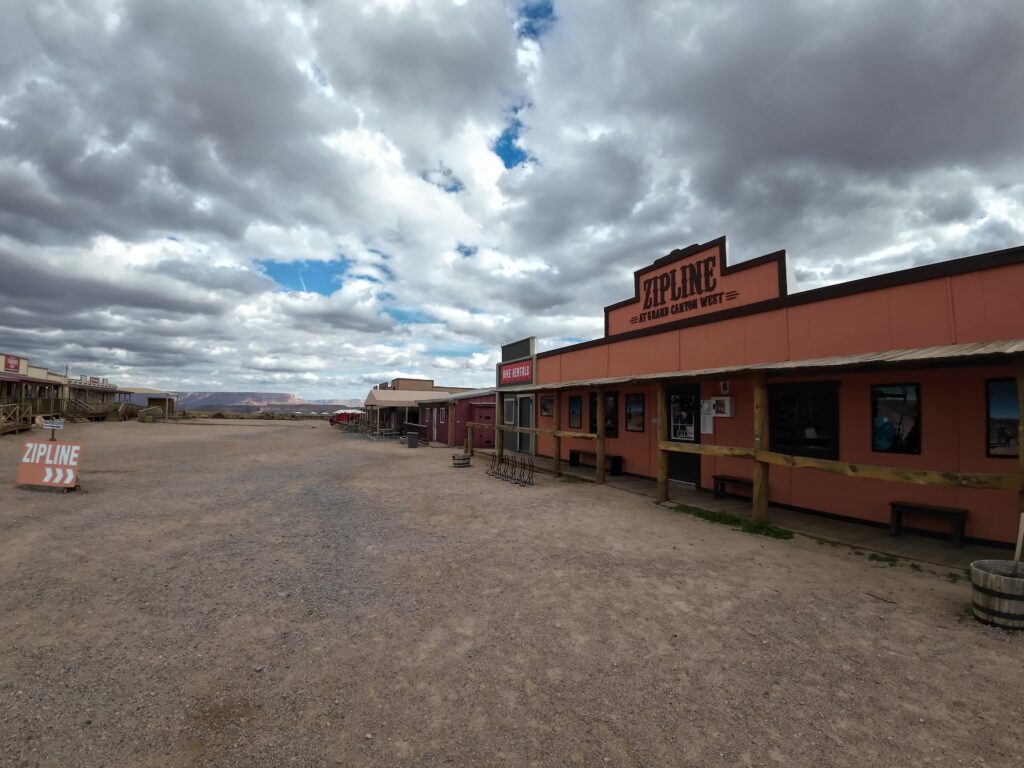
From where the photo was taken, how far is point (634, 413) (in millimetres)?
13602

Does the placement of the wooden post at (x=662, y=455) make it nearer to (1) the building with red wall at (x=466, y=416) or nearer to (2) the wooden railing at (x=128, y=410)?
(1) the building with red wall at (x=466, y=416)

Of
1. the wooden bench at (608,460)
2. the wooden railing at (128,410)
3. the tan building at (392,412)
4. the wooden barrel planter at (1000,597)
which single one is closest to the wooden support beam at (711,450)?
the wooden barrel planter at (1000,597)

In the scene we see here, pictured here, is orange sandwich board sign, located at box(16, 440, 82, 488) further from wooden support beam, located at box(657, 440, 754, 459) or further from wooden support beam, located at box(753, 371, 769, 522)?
wooden support beam, located at box(753, 371, 769, 522)

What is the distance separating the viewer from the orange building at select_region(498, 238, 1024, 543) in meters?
6.39

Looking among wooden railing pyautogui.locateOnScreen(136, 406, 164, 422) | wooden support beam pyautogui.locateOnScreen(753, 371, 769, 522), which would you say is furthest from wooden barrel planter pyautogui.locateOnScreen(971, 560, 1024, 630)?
wooden railing pyautogui.locateOnScreen(136, 406, 164, 422)

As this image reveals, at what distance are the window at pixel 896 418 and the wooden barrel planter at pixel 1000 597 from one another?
129 inches

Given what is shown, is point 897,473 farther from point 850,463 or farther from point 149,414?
point 149,414

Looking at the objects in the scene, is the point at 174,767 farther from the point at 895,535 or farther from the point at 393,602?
the point at 895,535

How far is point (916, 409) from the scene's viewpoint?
7.25m

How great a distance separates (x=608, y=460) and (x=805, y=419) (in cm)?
655

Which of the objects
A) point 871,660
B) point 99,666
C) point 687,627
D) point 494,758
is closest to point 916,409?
point 871,660

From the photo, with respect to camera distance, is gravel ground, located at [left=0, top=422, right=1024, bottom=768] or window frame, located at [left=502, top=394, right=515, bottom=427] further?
window frame, located at [left=502, top=394, right=515, bottom=427]

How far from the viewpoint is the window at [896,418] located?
726 cm

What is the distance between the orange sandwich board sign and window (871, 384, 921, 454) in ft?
55.2
